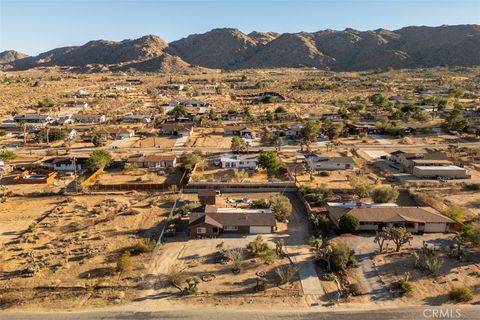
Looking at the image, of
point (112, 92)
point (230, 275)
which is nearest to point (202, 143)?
point (230, 275)

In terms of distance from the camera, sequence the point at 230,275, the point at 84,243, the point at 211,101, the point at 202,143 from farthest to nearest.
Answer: the point at 211,101 < the point at 202,143 < the point at 84,243 < the point at 230,275

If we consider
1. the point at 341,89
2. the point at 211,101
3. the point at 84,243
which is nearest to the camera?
A: the point at 84,243

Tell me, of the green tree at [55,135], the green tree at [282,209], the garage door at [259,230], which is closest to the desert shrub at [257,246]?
the garage door at [259,230]

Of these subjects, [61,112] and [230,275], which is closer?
[230,275]

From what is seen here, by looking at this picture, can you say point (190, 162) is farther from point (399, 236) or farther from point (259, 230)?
point (399, 236)

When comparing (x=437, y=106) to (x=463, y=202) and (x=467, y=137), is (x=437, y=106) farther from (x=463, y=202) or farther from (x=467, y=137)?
(x=463, y=202)

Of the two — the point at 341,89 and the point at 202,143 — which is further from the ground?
the point at 341,89

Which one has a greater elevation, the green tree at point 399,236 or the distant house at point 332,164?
the distant house at point 332,164

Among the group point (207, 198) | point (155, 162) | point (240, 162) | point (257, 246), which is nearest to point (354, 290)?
point (257, 246)

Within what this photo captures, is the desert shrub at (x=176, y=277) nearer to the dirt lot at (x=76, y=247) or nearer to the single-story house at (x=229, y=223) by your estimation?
the dirt lot at (x=76, y=247)
